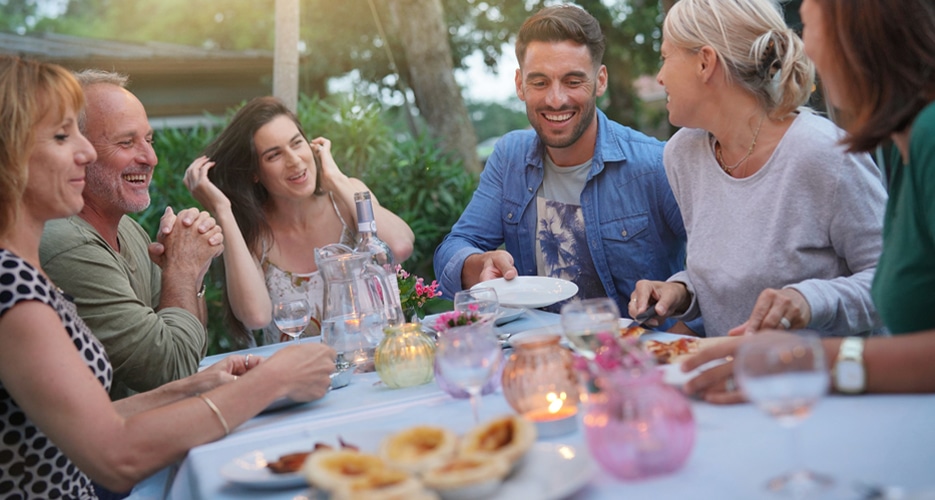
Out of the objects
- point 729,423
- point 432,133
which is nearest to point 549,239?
point 729,423

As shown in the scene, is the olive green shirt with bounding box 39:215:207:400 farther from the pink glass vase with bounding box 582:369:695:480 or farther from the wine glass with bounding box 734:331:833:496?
the wine glass with bounding box 734:331:833:496

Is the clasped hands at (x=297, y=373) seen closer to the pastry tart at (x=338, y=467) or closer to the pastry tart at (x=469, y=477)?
the pastry tart at (x=338, y=467)

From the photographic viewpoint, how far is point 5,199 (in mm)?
1952

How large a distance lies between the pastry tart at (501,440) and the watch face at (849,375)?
0.59 metres

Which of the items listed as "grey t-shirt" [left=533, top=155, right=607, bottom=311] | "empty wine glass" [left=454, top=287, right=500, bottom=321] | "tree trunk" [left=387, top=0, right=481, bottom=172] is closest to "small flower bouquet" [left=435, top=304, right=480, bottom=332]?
"empty wine glass" [left=454, top=287, right=500, bottom=321]

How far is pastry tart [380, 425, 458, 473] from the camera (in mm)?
1279

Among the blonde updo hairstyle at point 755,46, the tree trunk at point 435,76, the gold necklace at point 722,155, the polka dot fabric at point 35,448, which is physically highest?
the tree trunk at point 435,76

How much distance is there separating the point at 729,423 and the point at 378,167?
5183mm

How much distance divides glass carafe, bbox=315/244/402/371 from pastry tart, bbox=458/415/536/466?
1.21 metres

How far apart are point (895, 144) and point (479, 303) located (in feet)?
3.51

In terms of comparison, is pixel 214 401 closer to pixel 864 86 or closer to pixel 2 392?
pixel 2 392

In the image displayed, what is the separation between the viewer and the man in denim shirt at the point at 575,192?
11.4ft

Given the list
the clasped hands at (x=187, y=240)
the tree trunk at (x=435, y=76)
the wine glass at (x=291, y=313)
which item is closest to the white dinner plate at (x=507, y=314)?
the wine glass at (x=291, y=313)

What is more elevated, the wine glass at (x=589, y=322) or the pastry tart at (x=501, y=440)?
the wine glass at (x=589, y=322)
